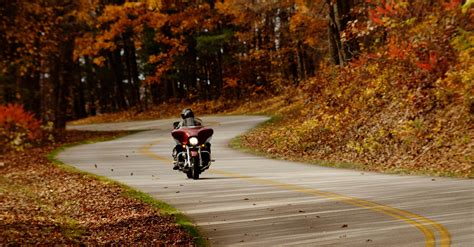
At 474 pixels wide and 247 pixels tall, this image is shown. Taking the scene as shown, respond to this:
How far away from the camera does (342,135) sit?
21.9 m

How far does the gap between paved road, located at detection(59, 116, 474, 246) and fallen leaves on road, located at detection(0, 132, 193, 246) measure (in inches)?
31.0

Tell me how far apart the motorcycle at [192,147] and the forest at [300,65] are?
18.3 feet

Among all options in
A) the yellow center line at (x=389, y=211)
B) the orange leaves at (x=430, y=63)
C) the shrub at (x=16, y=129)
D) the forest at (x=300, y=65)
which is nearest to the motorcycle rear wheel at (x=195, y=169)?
the yellow center line at (x=389, y=211)

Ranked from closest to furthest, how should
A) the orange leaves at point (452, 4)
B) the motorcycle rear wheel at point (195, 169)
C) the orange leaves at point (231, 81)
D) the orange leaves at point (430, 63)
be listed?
1. the motorcycle rear wheel at point (195, 169)
2. the orange leaves at point (452, 4)
3. the orange leaves at point (430, 63)
4. the orange leaves at point (231, 81)

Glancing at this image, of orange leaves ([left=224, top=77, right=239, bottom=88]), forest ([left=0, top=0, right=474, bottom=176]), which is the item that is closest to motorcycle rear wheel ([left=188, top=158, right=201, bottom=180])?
forest ([left=0, top=0, right=474, bottom=176])

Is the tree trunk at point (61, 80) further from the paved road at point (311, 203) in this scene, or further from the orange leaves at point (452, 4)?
the orange leaves at point (452, 4)

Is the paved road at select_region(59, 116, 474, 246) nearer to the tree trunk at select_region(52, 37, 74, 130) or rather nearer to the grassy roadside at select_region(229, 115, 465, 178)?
the grassy roadside at select_region(229, 115, 465, 178)

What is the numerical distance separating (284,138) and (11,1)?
12.2 meters

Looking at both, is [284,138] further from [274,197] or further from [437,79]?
[274,197]

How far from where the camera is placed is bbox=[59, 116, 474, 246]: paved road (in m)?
8.80

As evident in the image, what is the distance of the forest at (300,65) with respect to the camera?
18734 millimetres

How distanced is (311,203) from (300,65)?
3517 cm

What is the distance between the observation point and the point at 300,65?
46312 millimetres

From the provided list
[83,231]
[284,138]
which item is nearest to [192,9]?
[284,138]
